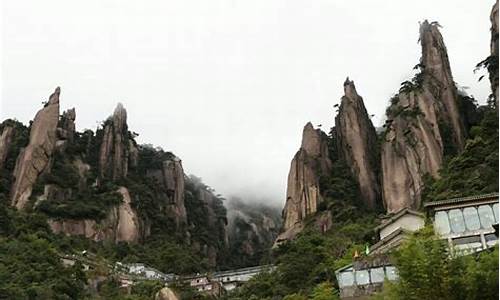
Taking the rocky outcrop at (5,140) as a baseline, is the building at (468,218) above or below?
below

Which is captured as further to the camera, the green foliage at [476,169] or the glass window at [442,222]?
the green foliage at [476,169]

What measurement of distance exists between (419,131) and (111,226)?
32101mm

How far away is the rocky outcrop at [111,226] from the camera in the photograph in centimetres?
6269

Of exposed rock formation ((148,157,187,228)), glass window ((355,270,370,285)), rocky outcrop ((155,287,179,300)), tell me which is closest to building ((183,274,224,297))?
rocky outcrop ((155,287,179,300))

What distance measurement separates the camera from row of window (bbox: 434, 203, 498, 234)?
2652 centimetres

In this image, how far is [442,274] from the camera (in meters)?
12.6

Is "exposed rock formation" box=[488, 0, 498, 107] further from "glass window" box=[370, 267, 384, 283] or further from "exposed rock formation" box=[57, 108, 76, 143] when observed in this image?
"exposed rock formation" box=[57, 108, 76, 143]

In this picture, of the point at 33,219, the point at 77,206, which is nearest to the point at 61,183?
the point at 77,206

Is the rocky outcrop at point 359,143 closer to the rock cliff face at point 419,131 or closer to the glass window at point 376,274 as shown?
the rock cliff face at point 419,131

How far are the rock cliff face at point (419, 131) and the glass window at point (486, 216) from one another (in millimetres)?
22705

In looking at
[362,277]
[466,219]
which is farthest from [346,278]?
[466,219]

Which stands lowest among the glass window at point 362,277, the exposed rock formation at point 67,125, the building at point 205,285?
the glass window at point 362,277

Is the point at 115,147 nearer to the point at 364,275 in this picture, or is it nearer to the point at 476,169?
the point at 476,169

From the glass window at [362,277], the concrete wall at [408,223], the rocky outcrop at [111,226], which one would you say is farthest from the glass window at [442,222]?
the rocky outcrop at [111,226]
